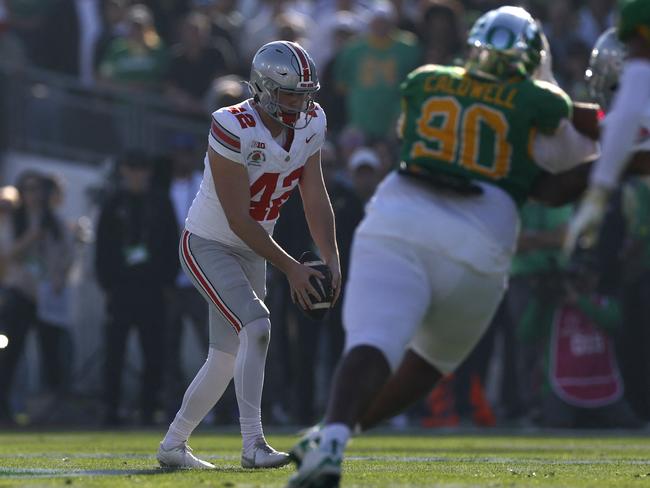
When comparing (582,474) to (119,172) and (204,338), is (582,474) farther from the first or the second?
(119,172)

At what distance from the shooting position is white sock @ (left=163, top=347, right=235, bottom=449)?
7.55 meters

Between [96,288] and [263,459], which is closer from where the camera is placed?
[263,459]

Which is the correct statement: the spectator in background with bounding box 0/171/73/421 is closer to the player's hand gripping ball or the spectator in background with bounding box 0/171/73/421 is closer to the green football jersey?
the player's hand gripping ball

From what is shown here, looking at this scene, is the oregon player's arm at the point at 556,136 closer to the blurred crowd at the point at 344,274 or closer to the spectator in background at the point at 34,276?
the blurred crowd at the point at 344,274

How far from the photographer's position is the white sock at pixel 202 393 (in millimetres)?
7551

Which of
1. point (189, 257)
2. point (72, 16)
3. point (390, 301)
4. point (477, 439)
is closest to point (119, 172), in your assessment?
point (72, 16)

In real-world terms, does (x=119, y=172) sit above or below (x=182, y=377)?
above

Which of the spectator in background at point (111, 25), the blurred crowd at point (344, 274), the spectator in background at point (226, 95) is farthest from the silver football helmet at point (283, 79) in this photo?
Result: the spectator in background at point (111, 25)

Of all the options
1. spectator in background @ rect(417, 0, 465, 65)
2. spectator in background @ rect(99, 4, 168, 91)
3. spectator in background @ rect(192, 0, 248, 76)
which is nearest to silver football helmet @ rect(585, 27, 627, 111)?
spectator in background @ rect(417, 0, 465, 65)

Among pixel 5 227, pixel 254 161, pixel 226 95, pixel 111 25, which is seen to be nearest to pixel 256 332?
pixel 254 161

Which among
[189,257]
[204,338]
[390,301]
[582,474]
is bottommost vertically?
[204,338]

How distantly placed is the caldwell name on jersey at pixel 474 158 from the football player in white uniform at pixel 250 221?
1.21 m

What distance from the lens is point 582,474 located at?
7.27m

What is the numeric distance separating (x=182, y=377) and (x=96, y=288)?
151cm
